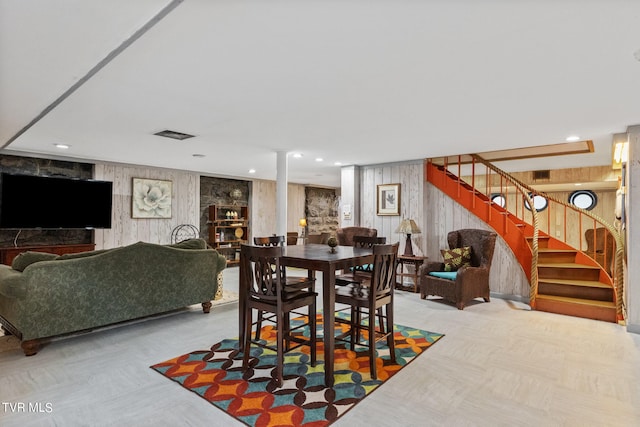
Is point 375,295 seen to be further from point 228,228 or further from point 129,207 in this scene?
point 228,228

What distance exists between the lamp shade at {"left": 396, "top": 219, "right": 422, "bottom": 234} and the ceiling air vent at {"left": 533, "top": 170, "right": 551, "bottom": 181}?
3.92 meters

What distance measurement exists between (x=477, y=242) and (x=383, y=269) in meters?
3.10

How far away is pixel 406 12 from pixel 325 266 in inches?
64.5

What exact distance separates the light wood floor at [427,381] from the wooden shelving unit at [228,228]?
4.69 m

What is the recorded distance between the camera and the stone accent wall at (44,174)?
5.66 m

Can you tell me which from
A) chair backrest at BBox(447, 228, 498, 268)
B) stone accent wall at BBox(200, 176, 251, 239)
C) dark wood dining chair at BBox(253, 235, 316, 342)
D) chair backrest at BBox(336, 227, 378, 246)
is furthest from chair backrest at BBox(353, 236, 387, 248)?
stone accent wall at BBox(200, 176, 251, 239)

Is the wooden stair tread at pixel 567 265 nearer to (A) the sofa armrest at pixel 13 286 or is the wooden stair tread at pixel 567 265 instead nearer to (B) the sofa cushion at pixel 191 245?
(B) the sofa cushion at pixel 191 245

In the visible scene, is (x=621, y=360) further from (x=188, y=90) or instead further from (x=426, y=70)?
(x=188, y=90)

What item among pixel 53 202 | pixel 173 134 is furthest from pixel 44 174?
A: pixel 173 134

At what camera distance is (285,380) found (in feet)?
8.42

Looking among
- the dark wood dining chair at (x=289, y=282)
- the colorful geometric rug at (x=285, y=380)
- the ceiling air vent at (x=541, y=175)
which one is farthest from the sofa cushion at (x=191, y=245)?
the ceiling air vent at (x=541, y=175)

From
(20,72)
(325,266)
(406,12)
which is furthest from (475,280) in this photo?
(20,72)

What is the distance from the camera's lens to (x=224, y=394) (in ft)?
7.76

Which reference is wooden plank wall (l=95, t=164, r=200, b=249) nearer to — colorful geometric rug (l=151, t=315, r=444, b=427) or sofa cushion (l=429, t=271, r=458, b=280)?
colorful geometric rug (l=151, t=315, r=444, b=427)
